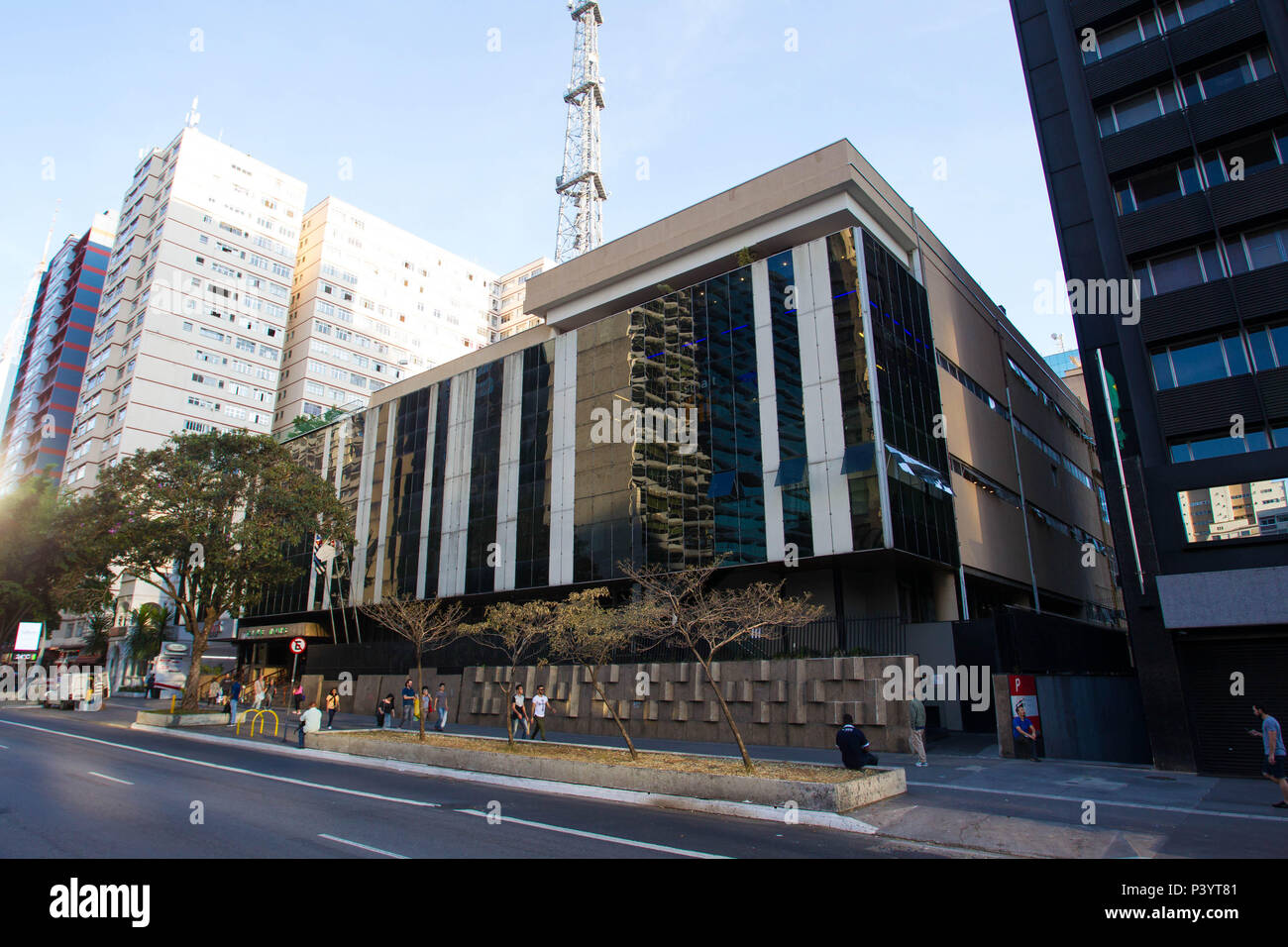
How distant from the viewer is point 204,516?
103 feet

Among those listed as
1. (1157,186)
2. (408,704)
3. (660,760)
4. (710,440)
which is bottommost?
(660,760)

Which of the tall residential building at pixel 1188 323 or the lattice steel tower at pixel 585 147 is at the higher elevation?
the lattice steel tower at pixel 585 147

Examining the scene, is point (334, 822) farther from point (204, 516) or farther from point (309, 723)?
point (204, 516)

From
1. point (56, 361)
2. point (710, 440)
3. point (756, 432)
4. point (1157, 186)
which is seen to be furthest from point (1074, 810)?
point (56, 361)

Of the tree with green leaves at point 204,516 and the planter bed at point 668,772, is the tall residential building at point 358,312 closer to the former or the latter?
the tree with green leaves at point 204,516

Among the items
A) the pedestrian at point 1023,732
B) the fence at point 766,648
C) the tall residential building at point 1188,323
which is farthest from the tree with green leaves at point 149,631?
the tall residential building at point 1188,323

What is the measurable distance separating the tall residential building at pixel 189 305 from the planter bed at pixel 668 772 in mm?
69752

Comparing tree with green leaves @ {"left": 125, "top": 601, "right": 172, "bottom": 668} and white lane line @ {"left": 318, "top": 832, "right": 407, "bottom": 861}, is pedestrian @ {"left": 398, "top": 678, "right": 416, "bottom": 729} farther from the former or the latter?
tree with green leaves @ {"left": 125, "top": 601, "right": 172, "bottom": 668}

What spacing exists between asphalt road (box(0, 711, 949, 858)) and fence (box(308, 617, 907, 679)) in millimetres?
8725

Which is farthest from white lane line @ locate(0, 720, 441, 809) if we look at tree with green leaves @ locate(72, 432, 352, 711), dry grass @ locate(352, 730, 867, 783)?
tree with green leaves @ locate(72, 432, 352, 711)

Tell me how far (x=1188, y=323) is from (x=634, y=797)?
21081 millimetres

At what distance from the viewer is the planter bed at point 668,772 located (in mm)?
12312

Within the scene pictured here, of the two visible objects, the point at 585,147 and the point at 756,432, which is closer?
the point at 756,432
